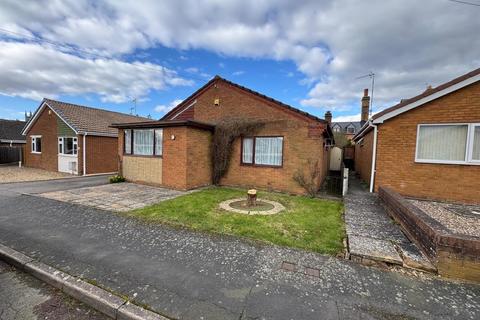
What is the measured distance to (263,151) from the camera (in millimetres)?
10188

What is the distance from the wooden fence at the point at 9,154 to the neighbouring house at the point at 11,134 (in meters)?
4.63

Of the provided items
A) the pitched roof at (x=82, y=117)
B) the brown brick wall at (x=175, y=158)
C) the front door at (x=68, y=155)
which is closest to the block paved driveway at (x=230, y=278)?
the brown brick wall at (x=175, y=158)

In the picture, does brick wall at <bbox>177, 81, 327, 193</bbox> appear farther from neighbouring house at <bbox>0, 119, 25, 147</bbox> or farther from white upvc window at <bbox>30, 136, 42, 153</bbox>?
neighbouring house at <bbox>0, 119, 25, 147</bbox>

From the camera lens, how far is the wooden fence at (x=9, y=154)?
2081 cm

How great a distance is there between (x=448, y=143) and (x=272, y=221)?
6608 millimetres

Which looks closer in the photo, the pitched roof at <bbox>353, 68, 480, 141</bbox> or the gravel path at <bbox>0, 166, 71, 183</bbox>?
the pitched roof at <bbox>353, 68, 480, 141</bbox>

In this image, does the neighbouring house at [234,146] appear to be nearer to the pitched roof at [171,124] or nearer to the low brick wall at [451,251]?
the pitched roof at [171,124]

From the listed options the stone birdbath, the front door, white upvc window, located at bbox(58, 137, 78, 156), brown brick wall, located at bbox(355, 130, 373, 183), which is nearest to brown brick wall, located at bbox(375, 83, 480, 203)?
brown brick wall, located at bbox(355, 130, 373, 183)

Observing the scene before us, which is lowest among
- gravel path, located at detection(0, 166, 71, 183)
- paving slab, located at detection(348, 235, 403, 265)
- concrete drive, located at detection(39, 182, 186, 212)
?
gravel path, located at detection(0, 166, 71, 183)

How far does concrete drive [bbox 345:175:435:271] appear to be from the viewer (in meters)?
3.78

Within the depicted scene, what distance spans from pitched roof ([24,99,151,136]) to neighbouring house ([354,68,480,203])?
16771mm

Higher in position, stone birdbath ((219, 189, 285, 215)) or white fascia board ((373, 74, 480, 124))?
white fascia board ((373, 74, 480, 124))

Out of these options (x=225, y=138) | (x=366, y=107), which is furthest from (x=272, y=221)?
(x=366, y=107)

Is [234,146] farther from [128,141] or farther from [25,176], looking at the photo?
[25,176]
